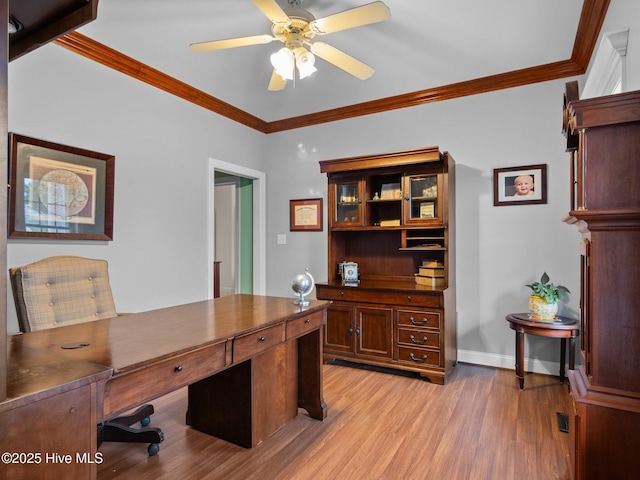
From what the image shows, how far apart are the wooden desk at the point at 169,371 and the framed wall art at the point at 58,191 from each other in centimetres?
117

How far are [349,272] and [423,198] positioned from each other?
40.6 inches

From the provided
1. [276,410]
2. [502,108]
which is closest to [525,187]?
[502,108]

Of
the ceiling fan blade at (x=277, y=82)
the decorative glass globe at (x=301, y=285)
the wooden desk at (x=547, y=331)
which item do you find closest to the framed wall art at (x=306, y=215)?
the ceiling fan blade at (x=277, y=82)

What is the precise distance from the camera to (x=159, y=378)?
4.31ft

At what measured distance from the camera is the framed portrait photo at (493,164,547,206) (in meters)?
3.20

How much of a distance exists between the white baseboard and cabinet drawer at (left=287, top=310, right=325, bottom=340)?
1.85 meters

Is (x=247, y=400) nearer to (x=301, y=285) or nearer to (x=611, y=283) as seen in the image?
(x=301, y=285)

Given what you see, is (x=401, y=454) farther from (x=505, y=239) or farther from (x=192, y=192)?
(x=192, y=192)

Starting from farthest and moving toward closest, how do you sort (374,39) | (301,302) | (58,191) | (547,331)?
1. (374,39)
2. (547,331)
3. (58,191)
4. (301,302)

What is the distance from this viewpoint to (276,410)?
223 cm

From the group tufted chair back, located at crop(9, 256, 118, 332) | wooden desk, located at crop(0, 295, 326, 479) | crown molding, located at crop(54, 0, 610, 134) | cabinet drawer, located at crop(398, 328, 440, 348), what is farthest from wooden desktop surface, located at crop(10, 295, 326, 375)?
crown molding, located at crop(54, 0, 610, 134)

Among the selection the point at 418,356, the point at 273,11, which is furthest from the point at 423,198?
the point at 273,11

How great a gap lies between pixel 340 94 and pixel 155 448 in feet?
11.5

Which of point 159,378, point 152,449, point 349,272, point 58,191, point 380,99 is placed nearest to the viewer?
point 159,378
